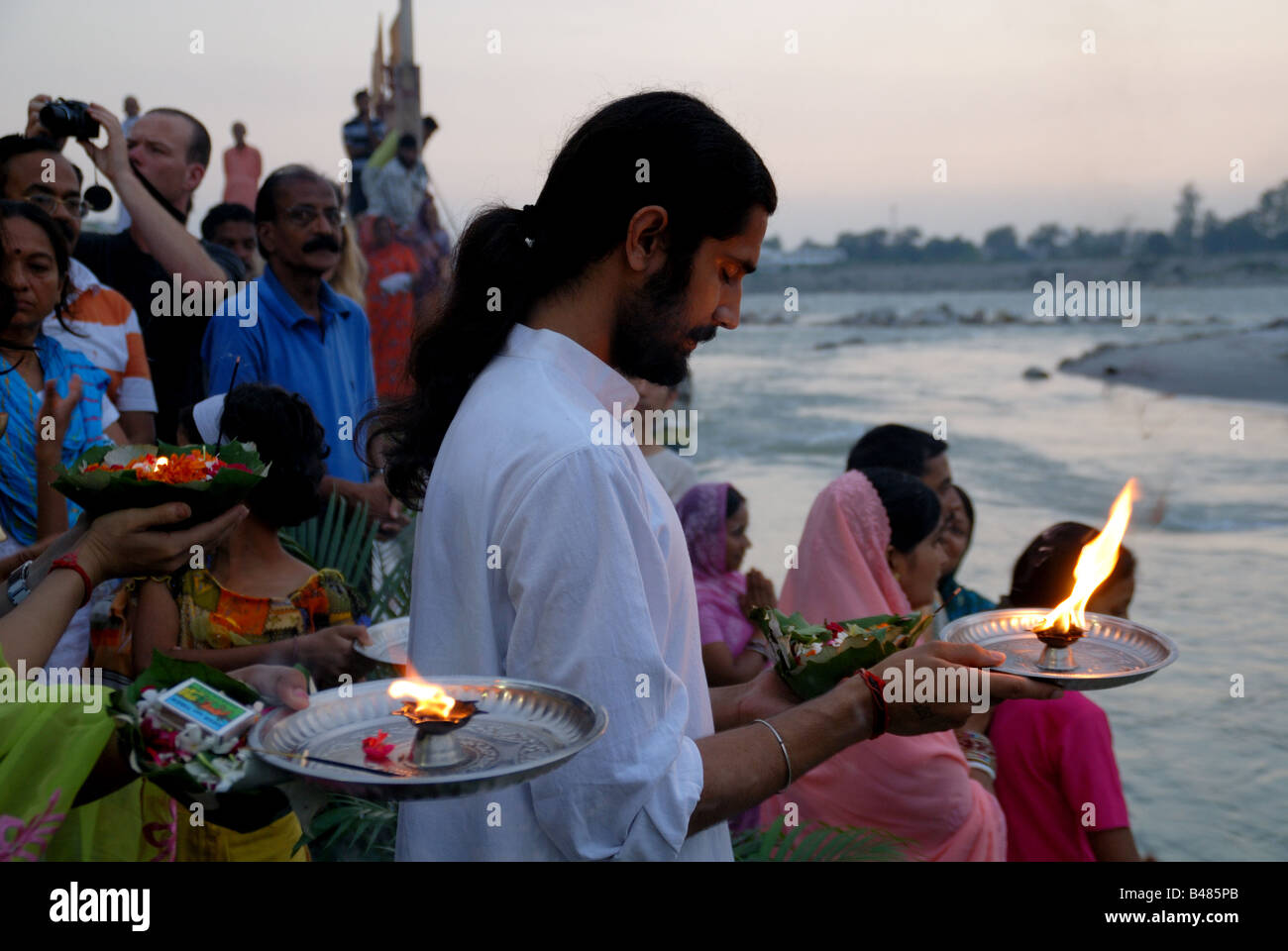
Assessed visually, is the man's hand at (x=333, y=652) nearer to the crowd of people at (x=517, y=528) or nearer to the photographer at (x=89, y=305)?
the crowd of people at (x=517, y=528)

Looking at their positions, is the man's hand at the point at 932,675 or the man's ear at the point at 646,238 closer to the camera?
the man's ear at the point at 646,238

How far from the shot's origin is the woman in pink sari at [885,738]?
332 centimetres

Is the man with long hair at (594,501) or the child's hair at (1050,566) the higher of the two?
the man with long hair at (594,501)

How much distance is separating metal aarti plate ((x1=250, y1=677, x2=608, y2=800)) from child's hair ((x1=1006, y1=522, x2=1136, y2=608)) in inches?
93.0

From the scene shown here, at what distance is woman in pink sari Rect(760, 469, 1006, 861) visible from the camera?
10.9 ft

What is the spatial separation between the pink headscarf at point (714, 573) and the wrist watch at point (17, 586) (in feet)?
8.69

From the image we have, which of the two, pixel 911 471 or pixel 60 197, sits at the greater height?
pixel 60 197

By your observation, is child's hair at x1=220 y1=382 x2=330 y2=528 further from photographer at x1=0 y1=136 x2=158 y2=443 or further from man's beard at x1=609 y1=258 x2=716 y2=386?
man's beard at x1=609 y1=258 x2=716 y2=386

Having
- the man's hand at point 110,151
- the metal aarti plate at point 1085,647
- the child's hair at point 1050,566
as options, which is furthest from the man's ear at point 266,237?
the metal aarti plate at point 1085,647

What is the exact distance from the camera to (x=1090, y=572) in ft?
7.46
